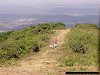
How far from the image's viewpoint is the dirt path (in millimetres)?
17736

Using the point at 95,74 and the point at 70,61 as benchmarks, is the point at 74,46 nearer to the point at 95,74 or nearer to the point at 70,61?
the point at 70,61

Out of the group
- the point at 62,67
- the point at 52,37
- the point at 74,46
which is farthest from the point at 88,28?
the point at 62,67

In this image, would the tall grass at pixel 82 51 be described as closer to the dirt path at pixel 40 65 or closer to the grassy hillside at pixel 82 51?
the grassy hillside at pixel 82 51

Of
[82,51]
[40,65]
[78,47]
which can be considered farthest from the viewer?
[78,47]

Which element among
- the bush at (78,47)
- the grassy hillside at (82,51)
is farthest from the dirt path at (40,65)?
the bush at (78,47)

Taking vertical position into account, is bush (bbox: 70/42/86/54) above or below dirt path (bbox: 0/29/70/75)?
above

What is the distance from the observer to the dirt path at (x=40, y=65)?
58.2 feet

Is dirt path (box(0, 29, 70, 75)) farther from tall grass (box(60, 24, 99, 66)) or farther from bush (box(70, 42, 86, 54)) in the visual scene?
bush (box(70, 42, 86, 54))

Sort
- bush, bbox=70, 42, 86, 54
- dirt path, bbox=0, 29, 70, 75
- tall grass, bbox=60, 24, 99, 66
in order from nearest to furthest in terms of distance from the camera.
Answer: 1. dirt path, bbox=0, 29, 70, 75
2. tall grass, bbox=60, 24, 99, 66
3. bush, bbox=70, 42, 86, 54

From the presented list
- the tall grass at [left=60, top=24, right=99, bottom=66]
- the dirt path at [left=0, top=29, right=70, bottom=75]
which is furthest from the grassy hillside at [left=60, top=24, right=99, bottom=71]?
the dirt path at [left=0, top=29, right=70, bottom=75]

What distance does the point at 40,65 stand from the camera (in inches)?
761

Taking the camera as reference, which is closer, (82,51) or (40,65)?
(40,65)

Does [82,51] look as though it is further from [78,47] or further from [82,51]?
[78,47]

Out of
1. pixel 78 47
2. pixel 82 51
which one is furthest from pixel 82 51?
pixel 78 47
